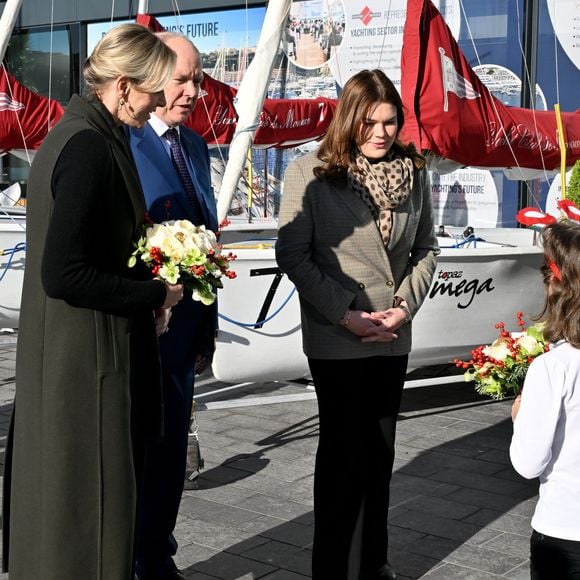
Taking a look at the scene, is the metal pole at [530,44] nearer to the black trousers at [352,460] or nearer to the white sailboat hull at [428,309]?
the white sailboat hull at [428,309]

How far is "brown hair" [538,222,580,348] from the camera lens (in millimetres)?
2621

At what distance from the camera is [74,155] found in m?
2.73

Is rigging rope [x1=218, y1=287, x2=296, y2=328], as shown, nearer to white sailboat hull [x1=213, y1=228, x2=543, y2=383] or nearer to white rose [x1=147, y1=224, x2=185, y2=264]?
white sailboat hull [x1=213, y1=228, x2=543, y2=383]

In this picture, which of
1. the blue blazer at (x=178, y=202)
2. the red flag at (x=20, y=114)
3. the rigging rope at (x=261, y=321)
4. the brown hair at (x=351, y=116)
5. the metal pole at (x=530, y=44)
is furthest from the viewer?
the metal pole at (x=530, y=44)

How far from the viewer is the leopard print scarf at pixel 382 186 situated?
3.84 m

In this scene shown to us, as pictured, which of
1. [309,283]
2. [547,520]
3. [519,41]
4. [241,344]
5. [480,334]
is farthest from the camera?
[519,41]

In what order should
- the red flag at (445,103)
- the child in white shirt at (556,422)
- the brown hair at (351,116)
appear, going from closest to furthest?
the child in white shirt at (556,422), the brown hair at (351,116), the red flag at (445,103)

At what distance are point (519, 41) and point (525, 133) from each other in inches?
274

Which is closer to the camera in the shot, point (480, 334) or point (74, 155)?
point (74, 155)

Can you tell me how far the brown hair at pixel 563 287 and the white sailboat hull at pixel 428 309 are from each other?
12.9ft

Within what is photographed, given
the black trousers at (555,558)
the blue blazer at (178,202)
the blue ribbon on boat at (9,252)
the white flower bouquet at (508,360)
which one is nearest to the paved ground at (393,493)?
the blue blazer at (178,202)

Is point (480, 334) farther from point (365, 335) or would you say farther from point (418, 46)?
point (365, 335)

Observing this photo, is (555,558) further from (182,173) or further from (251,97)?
(251,97)

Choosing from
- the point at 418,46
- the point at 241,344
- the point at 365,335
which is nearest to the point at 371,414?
the point at 365,335
